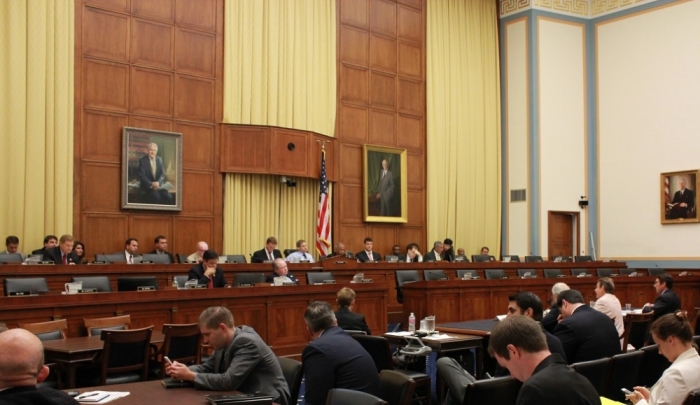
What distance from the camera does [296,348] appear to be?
8.60m

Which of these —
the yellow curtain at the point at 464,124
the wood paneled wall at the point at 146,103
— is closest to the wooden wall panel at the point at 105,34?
the wood paneled wall at the point at 146,103

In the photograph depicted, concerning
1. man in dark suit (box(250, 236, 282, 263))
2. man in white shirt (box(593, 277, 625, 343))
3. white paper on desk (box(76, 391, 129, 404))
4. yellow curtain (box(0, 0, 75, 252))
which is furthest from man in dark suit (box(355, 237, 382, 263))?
white paper on desk (box(76, 391, 129, 404))

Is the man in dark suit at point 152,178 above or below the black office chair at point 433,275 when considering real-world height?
above

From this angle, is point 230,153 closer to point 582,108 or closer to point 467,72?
point 467,72

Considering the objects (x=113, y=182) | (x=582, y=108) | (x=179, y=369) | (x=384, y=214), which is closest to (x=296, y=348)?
(x=179, y=369)

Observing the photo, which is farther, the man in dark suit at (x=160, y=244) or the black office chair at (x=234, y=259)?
the man in dark suit at (x=160, y=244)

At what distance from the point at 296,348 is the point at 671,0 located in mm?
13634

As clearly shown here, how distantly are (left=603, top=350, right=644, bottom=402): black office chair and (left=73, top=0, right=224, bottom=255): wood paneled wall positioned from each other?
9523mm

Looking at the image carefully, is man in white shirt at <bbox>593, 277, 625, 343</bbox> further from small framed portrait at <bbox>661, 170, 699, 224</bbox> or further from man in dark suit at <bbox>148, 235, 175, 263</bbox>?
small framed portrait at <bbox>661, 170, 699, 224</bbox>

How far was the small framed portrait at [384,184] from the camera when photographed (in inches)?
630

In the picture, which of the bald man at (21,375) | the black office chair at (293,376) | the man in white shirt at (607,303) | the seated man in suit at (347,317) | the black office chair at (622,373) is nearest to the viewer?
the bald man at (21,375)

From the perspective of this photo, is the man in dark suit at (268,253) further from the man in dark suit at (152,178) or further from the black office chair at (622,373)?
the black office chair at (622,373)

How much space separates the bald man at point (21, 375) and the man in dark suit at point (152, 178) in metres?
10.2

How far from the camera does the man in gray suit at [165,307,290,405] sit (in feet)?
13.6
